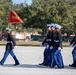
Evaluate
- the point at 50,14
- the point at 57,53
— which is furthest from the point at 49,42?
the point at 50,14

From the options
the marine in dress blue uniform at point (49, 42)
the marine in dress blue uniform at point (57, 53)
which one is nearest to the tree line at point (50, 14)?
the marine in dress blue uniform at point (49, 42)

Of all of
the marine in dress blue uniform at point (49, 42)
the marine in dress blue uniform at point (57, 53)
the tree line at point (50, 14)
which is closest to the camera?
the marine in dress blue uniform at point (57, 53)

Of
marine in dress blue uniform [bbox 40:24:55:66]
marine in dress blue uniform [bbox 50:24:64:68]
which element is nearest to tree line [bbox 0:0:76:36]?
marine in dress blue uniform [bbox 40:24:55:66]

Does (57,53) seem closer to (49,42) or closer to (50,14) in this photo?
(49,42)

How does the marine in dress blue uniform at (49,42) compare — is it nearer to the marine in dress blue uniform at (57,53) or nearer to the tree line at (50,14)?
the marine in dress blue uniform at (57,53)

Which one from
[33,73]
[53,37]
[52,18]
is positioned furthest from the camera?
[52,18]

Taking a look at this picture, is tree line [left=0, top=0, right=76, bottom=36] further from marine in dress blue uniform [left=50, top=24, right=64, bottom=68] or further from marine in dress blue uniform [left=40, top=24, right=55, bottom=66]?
marine in dress blue uniform [left=50, top=24, right=64, bottom=68]

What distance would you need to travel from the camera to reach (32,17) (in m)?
47.7

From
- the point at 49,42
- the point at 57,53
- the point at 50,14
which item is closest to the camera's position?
the point at 57,53

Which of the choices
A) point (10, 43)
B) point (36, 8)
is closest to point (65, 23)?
point (36, 8)

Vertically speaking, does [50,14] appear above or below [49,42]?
above

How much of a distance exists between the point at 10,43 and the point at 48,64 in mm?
2081

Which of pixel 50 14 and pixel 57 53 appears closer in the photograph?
pixel 57 53

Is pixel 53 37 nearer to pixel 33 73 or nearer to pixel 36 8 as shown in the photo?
pixel 33 73
